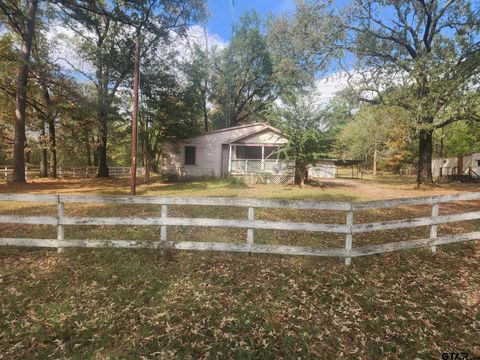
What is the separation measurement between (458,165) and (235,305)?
88.4 feet

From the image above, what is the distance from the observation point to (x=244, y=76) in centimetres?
3284

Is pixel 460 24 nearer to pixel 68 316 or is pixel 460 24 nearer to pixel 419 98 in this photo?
pixel 419 98

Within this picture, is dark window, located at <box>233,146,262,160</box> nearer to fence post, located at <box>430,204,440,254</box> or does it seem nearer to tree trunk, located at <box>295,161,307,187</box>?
tree trunk, located at <box>295,161,307,187</box>

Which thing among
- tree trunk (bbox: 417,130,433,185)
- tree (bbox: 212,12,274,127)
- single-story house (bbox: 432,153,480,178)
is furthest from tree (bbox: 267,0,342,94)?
single-story house (bbox: 432,153,480,178)

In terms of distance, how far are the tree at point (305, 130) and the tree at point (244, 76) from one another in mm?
14302

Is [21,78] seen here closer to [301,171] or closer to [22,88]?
[22,88]

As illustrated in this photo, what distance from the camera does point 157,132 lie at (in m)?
18.4

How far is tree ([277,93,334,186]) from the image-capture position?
51.1 ft

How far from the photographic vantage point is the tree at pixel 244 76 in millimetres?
31297

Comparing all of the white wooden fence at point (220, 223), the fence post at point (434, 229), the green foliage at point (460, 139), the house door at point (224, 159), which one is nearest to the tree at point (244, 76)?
the house door at point (224, 159)

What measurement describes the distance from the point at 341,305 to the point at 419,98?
14987 millimetres

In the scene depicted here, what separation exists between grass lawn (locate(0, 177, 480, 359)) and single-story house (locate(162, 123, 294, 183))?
48.6 feet

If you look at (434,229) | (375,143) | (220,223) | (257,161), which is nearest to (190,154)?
(257,161)

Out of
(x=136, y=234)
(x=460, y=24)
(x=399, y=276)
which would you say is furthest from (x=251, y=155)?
(x=399, y=276)
